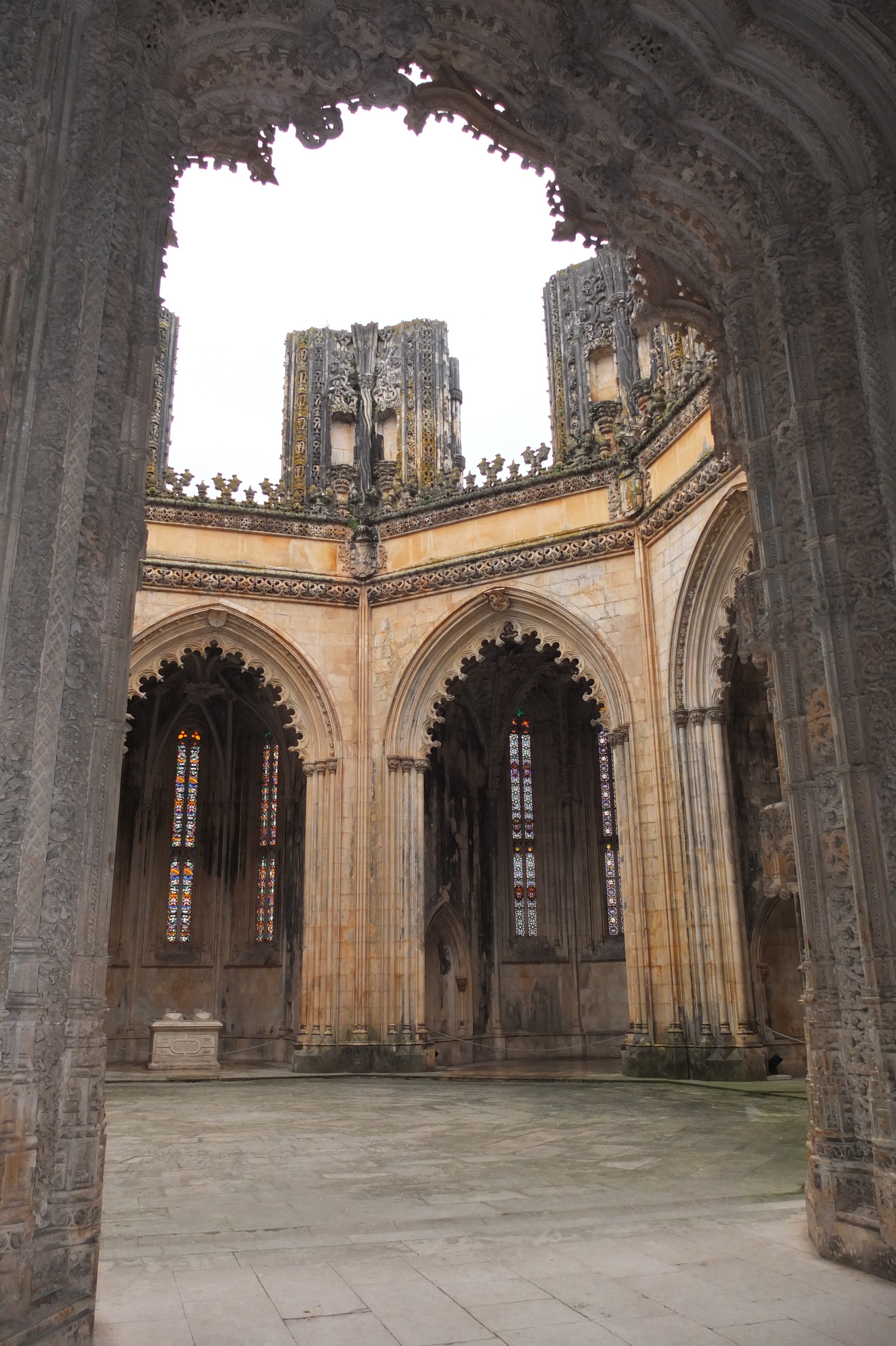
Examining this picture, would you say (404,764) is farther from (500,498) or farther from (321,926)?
(500,498)

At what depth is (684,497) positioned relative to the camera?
47.9ft

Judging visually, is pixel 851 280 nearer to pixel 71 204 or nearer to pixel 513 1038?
pixel 71 204

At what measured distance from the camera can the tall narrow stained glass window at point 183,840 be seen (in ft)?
71.5

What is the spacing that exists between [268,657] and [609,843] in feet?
27.0

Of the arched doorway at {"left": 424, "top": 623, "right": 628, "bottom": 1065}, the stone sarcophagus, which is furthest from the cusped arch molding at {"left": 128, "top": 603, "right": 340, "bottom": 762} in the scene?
the stone sarcophagus

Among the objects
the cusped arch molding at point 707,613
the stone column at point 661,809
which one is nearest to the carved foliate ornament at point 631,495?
the stone column at point 661,809

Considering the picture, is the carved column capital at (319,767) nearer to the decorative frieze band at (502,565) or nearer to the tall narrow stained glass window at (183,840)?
the decorative frieze band at (502,565)

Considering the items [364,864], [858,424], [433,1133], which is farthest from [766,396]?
[364,864]

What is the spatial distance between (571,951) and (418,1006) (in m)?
5.69

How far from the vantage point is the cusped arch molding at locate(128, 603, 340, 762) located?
17078mm

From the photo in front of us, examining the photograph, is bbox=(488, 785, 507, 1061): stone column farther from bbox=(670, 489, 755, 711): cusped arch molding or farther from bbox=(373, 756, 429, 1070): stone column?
bbox=(670, 489, 755, 711): cusped arch molding

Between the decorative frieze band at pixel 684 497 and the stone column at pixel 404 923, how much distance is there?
5.13m

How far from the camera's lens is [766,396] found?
5.86m

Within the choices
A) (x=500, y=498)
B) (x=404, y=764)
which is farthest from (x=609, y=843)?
(x=500, y=498)
